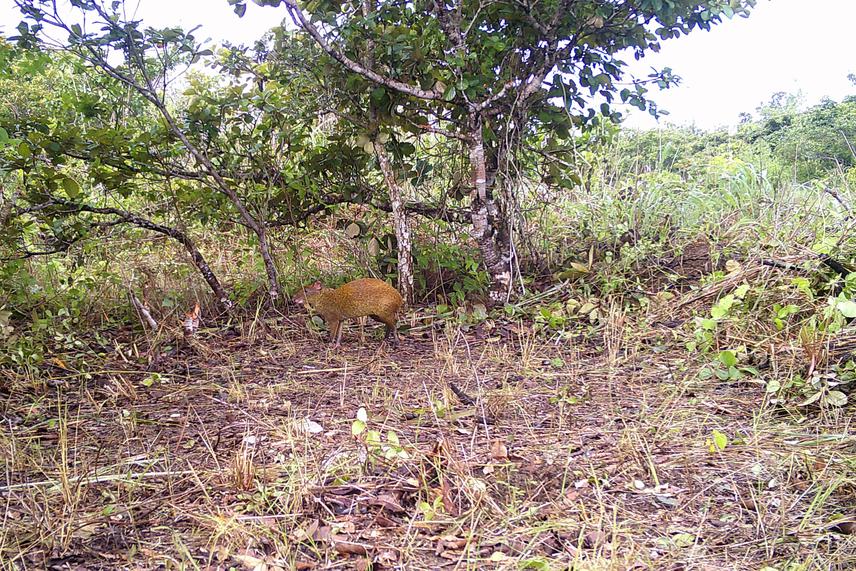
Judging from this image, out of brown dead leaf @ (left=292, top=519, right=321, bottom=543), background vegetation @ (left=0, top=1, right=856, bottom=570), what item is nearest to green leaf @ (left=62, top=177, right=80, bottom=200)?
background vegetation @ (left=0, top=1, right=856, bottom=570)

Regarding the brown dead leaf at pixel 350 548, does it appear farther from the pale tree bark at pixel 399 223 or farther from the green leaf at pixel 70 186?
the green leaf at pixel 70 186

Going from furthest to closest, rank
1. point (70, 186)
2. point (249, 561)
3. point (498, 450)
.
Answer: point (70, 186) < point (498, 450) < point (249, 561)

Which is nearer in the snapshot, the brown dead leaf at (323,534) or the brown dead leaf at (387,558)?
the brown dead leaf at (387,558)

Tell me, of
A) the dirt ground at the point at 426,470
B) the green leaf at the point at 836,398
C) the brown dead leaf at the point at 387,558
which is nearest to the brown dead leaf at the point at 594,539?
the dirt ground at the point at 426,470

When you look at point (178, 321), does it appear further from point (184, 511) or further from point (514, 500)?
point (514, 500)

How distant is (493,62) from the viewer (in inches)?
164

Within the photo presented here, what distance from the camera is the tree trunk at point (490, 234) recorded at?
4430 millimetres

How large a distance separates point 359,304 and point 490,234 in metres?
1.11

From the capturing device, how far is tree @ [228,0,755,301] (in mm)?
3889

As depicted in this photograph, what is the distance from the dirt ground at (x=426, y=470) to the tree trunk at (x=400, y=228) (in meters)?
1.17

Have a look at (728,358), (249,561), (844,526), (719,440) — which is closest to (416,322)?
(728,358)

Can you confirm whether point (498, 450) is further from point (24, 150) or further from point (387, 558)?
point (24, 150)

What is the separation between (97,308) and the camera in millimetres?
4543

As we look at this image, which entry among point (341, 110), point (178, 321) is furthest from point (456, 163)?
point (178, 321)
